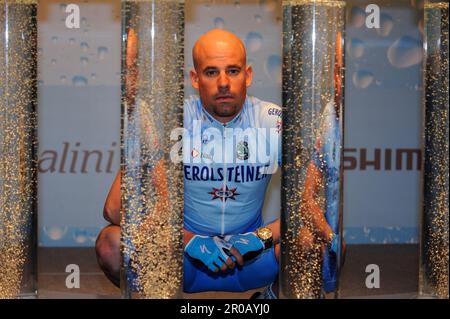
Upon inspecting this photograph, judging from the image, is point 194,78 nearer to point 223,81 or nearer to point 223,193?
point 223,81

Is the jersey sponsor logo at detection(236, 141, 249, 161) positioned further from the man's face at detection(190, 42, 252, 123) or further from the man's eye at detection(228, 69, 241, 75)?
the man's eye at detection(228, 69, 241, 75)

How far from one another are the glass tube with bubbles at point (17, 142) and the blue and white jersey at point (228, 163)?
478mm

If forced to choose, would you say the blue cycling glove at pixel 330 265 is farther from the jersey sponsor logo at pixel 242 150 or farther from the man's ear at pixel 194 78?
the man's ear at pixel 194 78

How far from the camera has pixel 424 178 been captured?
2.46 metres

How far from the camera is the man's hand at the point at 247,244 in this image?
2396 mm

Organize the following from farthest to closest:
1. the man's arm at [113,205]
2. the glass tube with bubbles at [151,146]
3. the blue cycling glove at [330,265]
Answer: the man's arm at [113,205] → the blue cycling glove at [330,265] → the glass tube with bubbles at [151,146]

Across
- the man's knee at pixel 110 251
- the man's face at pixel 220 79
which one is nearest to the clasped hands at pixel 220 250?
the man's knee at pixel 110 251

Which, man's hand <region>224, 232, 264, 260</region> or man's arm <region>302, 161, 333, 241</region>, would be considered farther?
man's hand <region>224, 232, 264, 260</region>

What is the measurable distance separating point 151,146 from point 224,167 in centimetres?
27

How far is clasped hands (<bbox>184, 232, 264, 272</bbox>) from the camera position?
239 cm

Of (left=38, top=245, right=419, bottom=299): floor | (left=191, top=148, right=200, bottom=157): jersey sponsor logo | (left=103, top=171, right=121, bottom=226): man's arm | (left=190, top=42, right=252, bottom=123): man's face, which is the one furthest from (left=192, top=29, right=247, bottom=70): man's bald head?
(left=38, top=245, right=419, bottom=299): floor

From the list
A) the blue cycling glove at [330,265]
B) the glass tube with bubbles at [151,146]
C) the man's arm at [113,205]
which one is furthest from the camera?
the man's arm at [113,205]

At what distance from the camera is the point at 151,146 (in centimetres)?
224

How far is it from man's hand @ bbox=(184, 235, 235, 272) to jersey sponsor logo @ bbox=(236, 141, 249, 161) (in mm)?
265
